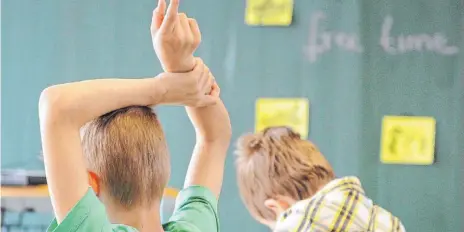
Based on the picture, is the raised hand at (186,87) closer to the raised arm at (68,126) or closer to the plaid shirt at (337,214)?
the raised arm at (68,126)

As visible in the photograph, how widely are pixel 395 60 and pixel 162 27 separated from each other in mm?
1357

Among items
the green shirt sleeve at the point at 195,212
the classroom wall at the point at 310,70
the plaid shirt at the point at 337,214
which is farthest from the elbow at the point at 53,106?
the classroom wall at the point at 310,70

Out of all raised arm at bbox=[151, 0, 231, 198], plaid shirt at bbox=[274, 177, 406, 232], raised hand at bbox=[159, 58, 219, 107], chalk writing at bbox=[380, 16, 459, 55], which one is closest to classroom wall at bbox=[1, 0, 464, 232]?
chalk writing at bbox=[380, 16, 459, 55]

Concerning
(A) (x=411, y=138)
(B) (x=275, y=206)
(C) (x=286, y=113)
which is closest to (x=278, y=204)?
(B) (x=275, y=206)

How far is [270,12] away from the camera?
191cm

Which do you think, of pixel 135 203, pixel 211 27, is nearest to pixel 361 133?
pixel 211 27

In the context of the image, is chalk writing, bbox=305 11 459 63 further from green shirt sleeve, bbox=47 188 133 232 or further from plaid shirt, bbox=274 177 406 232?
green shirt sleeve, bbox=47 188 133 232

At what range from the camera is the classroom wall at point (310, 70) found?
1888 mm

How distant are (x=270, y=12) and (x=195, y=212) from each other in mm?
1162

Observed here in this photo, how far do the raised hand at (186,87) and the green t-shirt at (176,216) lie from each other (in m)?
0.15

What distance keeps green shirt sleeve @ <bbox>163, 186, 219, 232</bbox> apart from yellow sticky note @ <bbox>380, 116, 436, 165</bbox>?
112 cm

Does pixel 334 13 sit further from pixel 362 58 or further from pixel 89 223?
pixel 89 223

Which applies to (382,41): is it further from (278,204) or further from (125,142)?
(125,142)

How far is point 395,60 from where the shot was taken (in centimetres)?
189
